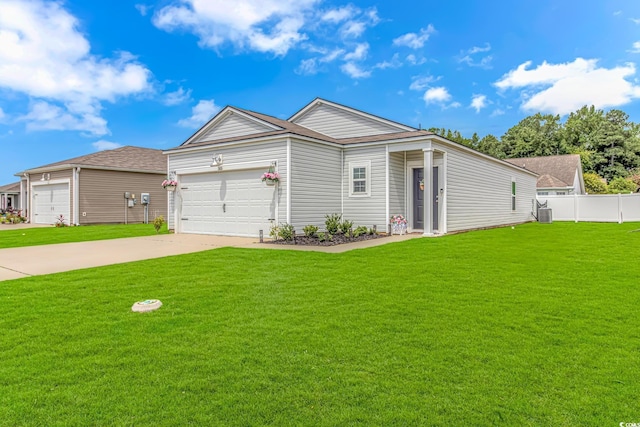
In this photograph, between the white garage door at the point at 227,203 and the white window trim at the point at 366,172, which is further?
the white window trim at the point at 366,172

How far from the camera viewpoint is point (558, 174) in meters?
31.4

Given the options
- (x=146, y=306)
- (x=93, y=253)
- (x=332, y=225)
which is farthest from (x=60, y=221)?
(x=146, y=306)

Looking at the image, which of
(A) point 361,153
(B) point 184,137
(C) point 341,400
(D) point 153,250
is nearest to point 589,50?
(A) point 361,153

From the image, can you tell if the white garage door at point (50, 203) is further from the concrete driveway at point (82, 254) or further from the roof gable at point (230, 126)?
the concrete driveway at point (82, 254)

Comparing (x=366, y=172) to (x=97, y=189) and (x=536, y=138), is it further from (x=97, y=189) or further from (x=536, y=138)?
(x=536, y=138)

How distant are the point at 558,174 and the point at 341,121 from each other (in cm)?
2482

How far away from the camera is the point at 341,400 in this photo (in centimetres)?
242

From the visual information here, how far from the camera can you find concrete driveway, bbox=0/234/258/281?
707 centimetres

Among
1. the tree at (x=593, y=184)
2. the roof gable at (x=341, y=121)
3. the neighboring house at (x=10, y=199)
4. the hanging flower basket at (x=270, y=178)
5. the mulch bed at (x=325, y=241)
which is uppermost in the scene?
the roof gable at (x=341, y=121)

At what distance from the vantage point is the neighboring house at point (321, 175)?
1198cm

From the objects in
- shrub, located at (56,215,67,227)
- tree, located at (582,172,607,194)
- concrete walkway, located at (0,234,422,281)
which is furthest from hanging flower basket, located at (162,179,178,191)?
tree, located at (582,172,607,194)

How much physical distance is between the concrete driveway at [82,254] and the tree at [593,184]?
36.6 metres

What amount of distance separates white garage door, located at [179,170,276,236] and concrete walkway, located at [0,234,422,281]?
943 mm

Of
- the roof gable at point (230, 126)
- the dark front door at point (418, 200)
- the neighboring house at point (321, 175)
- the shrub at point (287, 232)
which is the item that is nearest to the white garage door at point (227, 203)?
the neighboring house at point (321, 175)
